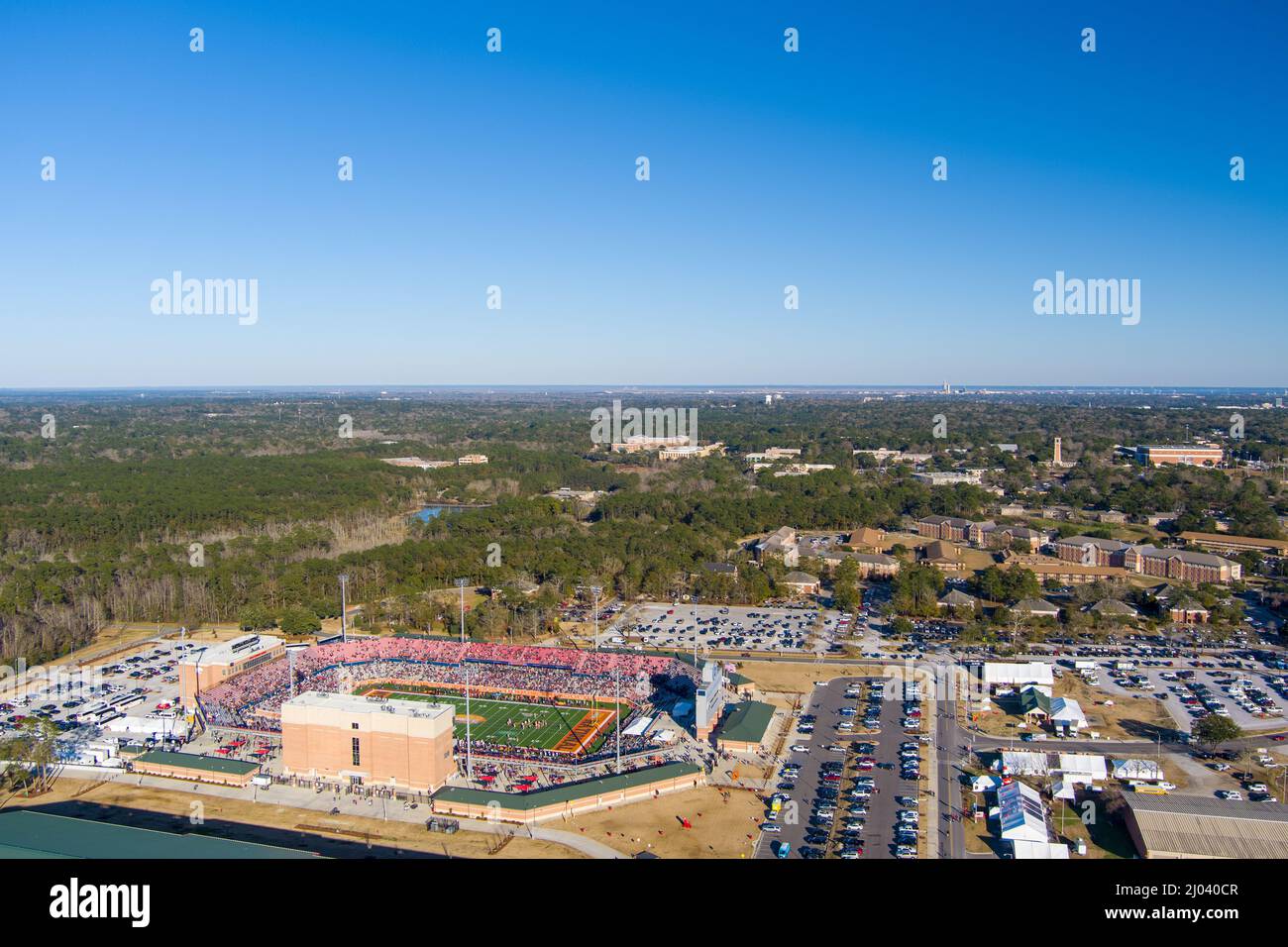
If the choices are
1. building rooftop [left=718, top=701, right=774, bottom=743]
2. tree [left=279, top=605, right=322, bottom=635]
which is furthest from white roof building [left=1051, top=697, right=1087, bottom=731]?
tree [left=279, top=605, right=322, bottom=635]

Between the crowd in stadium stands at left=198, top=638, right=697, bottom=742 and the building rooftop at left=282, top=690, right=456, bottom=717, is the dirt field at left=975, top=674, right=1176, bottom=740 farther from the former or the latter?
the building rooftop at left=282, top=690, right=456, bottom=717

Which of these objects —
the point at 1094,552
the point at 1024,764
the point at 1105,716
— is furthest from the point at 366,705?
the point at 1094,552

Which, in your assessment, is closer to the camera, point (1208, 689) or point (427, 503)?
point (1208, 689)

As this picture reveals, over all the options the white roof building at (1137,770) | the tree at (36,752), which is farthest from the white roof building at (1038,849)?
the tree at (36,752)

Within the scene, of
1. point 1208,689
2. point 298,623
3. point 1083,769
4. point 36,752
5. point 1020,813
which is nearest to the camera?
point 1020,813

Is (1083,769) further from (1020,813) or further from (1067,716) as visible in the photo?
(1020,813)

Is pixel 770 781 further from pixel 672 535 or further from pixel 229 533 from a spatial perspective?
pixel 229 533

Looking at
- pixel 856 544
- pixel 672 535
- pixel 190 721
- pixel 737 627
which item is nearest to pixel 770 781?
pixel 737 627
